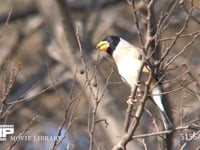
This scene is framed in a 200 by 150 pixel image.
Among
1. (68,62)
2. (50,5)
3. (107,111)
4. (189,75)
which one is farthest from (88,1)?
(189,75)

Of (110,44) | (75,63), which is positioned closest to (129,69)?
(110,44)

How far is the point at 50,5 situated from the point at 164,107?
3252mm

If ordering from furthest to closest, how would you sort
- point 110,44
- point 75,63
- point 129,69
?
point 75,63 → point 110,44 → point 129,69

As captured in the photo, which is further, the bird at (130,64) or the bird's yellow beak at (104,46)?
the bird's yellow beak at (104,46)

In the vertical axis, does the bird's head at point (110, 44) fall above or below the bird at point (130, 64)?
above

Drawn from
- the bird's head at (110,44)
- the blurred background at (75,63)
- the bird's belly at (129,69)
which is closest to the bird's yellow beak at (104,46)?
the bird's head at (110,44)

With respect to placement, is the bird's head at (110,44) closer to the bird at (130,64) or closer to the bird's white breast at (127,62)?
the bird at (130,64)

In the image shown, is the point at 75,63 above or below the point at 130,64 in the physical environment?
above

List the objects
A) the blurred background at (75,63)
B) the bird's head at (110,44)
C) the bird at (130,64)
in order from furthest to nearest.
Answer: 1. the blurred background at (75,63)
2. the bird's head at (110,44)
3. the bird at (130,64)

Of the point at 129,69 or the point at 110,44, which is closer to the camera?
the point at 129,69

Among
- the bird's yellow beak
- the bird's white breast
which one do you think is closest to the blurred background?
the bird's yellow beak

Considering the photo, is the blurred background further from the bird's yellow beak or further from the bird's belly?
the bird's belly

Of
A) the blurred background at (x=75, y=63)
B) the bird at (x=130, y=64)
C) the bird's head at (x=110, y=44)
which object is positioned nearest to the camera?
the bird at (x=130, y=64)

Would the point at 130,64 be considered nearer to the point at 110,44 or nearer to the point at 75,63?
the point at 110,44
